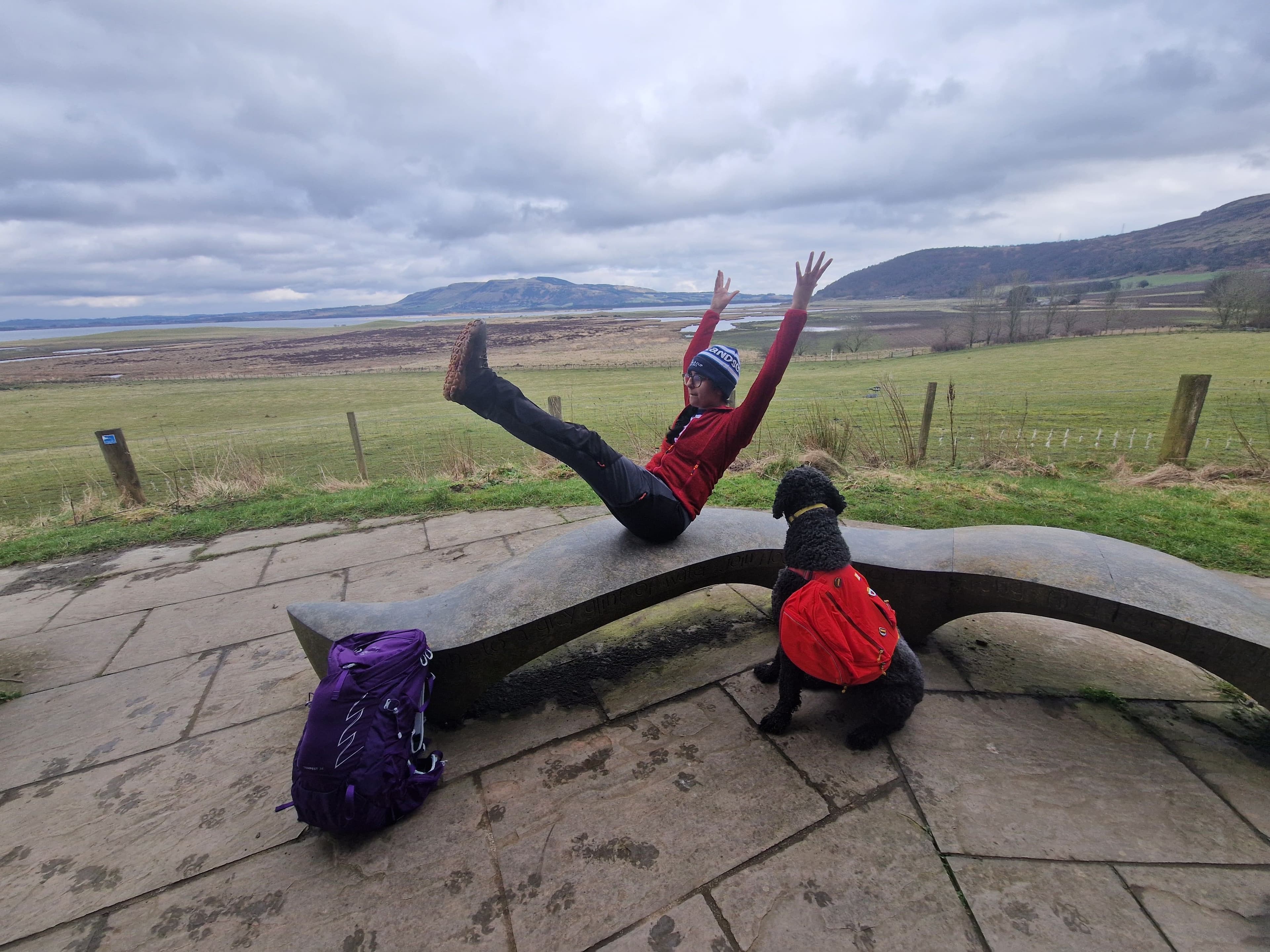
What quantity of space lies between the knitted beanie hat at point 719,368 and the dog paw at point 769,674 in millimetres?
1579

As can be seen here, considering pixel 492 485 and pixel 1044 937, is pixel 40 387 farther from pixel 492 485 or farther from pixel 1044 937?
pixel 1044 937

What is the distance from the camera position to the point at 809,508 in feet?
9.10

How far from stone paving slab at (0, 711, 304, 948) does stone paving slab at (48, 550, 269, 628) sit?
2290mm

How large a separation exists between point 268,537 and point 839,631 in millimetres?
6110

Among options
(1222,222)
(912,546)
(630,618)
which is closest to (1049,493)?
(912,546)

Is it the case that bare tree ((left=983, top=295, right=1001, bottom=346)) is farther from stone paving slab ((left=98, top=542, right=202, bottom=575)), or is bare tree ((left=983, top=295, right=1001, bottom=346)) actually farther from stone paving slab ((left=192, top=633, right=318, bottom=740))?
stone paving slab ((left=192, top=633, right=318, bottom=740))

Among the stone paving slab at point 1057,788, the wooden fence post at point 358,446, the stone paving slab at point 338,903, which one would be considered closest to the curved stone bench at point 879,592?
the stone paving slab at point 1057,788

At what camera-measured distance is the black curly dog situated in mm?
2570

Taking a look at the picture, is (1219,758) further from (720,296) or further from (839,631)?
(720,296)

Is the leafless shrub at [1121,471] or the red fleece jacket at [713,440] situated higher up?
the red fleece jacket at [713,440]

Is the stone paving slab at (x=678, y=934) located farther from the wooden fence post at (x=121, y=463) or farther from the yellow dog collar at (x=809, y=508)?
the wooden fence post at (x=121, y=463)

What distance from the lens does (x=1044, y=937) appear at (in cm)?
178

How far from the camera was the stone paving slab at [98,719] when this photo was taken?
2.83m

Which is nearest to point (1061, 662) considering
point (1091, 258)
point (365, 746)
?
point (365, 746)
